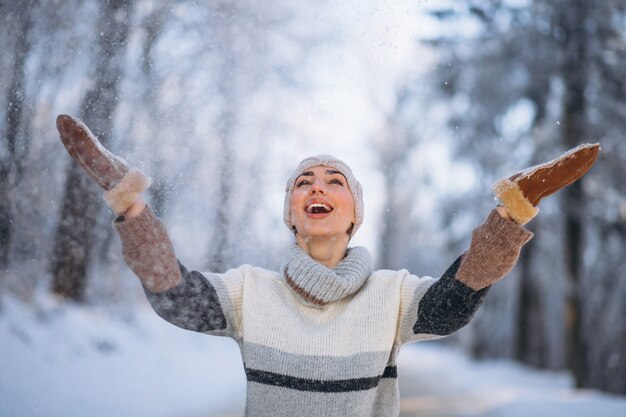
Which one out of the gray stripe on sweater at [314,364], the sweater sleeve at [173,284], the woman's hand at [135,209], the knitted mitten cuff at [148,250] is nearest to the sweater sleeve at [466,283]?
the gray stripe on sweater at [314,364]

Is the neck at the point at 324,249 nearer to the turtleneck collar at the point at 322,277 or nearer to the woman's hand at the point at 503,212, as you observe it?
the turtleneck collar at the point at 322,277

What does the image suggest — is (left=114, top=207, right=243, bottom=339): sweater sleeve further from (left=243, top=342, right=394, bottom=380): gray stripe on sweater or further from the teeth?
the teeth

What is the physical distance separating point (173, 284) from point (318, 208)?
1.78 ft

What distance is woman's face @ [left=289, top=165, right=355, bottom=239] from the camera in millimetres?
1829

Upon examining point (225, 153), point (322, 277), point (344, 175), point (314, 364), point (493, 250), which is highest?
point (225, 153)

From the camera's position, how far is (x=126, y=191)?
1.46 m

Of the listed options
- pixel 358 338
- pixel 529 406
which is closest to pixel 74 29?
pixel 358 338

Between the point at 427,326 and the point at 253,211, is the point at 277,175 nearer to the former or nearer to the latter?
the point at 253,211

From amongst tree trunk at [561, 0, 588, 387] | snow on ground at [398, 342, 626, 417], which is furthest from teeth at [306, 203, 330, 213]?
tree trunk at [561, 0, 588, 387]

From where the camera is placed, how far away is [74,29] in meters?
2.03

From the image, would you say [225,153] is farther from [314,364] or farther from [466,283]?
[466,283]

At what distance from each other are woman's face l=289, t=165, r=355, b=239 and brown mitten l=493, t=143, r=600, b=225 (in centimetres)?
55

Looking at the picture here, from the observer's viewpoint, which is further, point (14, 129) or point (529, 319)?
point (529, 319)

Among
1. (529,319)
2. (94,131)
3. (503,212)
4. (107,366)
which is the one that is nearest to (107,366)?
(107,366)
